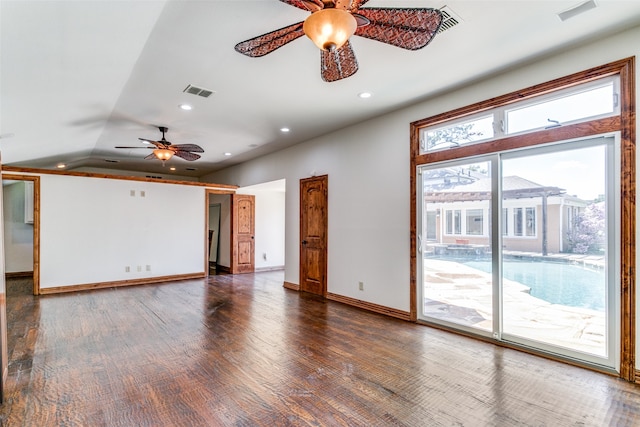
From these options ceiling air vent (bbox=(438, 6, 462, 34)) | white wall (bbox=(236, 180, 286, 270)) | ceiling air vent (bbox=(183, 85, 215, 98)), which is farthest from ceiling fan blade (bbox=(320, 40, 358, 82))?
white wall (bbox=(236, 180, 286, 270))

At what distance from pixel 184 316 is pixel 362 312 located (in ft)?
8.28

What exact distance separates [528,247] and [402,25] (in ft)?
8.60

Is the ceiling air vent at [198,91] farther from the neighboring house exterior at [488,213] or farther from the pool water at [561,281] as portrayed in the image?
the pool water at [561,281]

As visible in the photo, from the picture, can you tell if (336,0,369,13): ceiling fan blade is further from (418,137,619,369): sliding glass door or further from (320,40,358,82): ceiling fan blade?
(418,137,619,369): sliding glass door

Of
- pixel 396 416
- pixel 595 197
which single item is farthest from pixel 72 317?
pixel 595 197

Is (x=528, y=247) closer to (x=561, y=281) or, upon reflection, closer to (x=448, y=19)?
(x=561, y=281)

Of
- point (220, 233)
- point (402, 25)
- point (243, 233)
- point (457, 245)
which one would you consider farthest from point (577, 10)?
point (220, 233)

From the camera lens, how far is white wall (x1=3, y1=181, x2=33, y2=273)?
26.1ft

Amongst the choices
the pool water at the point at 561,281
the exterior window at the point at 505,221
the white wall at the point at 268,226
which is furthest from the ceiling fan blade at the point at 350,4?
the white wall at the point at 268,226

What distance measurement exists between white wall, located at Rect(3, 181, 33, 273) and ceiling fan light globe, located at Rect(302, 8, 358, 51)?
31.8 feet

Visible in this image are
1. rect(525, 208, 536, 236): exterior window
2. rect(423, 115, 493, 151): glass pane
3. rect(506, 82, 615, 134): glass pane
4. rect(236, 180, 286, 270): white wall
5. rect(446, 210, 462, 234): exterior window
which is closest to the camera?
rect(506, 82, 615, 134): glass pane

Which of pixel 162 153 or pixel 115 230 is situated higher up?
pixel 162 153

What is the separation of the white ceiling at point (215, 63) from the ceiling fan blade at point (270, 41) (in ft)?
1.06

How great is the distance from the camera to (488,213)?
3.68 meters
